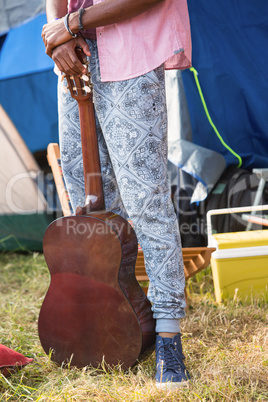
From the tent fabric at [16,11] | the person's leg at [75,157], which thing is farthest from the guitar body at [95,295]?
the tent fabric at [16,11]

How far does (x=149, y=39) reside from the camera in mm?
1155

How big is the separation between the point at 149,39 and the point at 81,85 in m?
0.22

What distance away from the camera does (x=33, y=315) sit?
5.95ft

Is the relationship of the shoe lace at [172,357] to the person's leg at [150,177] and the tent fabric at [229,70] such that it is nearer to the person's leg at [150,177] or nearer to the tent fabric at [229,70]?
the person's leg at [150,177]

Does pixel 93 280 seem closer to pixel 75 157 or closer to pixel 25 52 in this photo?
pixel 75 157

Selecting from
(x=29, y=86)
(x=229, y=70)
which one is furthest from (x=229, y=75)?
(x=29, y=86)

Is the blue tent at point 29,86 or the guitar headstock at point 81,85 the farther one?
the blue tent at point 29,86

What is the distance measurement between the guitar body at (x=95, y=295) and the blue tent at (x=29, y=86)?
1164mm

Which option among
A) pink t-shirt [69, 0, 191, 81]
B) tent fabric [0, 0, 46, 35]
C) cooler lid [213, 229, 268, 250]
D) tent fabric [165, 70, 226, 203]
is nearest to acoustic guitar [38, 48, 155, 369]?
pink t-shirt [69, 0, 191, 81]

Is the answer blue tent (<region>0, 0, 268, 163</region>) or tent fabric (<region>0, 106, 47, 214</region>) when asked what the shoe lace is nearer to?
blue tent (<region>0, 0, 268, 163</region>)

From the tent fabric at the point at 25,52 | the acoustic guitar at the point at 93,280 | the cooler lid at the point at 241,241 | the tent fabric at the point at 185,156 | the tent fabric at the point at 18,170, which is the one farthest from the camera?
the tent fabric at the point at 18,170

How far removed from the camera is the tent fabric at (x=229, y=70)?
7.18ft

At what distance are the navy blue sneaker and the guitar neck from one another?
41 cm

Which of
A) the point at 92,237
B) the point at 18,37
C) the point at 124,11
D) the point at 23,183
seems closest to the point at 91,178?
the point at 92,237
